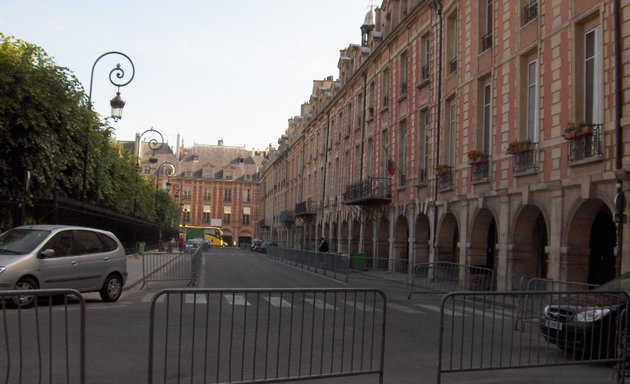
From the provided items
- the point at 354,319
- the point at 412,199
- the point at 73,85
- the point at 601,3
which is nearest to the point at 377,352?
the point at 354,319

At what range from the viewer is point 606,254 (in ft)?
60.9

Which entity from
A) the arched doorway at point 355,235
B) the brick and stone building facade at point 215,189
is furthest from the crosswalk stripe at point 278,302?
the brick and stone building facade at point 215,189

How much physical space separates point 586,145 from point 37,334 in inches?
552

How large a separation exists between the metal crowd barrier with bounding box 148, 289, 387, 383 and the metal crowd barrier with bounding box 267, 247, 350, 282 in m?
17.9

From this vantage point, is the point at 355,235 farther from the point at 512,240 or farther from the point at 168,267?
the point at 168,267

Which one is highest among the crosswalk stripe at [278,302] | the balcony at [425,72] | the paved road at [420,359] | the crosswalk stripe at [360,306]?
the balcony at [425,72]

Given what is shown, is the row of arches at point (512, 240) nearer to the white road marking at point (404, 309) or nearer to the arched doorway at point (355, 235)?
the arched doorway at point (355, 235)

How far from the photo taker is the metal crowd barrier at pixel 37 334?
5.22 metres

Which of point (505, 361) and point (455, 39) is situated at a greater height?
point (455, 39)

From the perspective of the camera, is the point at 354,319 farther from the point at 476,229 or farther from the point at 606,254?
the point at 476,229

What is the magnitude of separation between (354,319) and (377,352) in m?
1.14

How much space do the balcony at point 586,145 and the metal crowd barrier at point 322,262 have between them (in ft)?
34.5

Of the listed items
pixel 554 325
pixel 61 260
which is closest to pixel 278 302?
pixel 554 325

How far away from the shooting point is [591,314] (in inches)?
295
